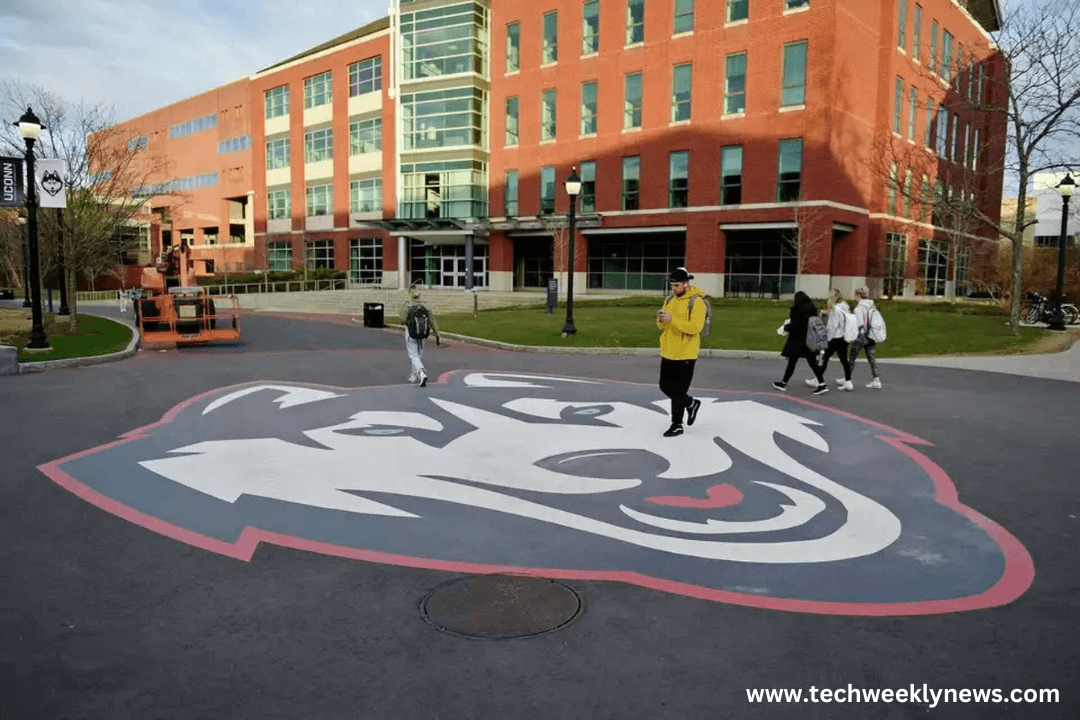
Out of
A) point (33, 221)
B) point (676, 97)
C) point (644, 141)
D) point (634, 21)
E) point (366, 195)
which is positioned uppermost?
point (634, 21)

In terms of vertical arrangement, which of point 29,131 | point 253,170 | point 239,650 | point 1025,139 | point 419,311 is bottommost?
point 239,650

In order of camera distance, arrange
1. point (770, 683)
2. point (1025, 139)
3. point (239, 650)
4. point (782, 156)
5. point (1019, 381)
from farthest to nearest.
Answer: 1. point (782, 156)
2. point (1025, 139)
3. point (1019, 381)
4. point (239, 650)
5. point (770, 683)

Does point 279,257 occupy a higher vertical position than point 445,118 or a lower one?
lower

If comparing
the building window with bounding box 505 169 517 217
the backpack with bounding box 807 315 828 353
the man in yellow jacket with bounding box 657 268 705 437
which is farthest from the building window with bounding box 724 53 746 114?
the man in yellow jacket with bounding box 657 268 705 437

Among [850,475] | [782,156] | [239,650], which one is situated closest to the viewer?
[239,650]

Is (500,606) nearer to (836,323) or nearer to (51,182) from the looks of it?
(836,323)

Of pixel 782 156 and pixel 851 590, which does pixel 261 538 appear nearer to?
pixel 851 590

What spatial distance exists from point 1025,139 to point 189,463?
27040 mm

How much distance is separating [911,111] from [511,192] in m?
23.6

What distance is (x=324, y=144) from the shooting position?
57.3 metres

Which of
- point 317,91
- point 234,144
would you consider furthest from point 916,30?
point 234,144

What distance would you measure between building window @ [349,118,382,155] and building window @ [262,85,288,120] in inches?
370

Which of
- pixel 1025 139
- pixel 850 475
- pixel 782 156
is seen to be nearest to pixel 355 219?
pixel 782 156

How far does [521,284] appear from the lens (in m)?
48.9
